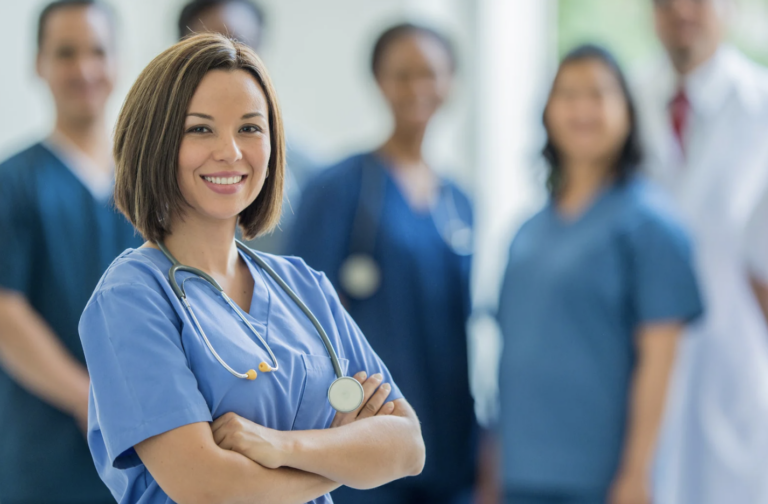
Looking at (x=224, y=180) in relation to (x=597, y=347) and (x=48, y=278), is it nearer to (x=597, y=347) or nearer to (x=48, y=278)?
(x=48, y=278)

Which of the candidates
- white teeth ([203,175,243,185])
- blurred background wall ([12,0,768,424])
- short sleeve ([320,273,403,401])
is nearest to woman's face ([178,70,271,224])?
white teeth ([203,175,243,185])

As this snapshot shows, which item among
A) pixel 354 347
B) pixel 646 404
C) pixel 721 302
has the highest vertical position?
pixel 354 347

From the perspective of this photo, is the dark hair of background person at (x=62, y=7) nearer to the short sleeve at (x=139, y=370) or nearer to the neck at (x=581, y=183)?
the short sleeve at (x=139, y=370)

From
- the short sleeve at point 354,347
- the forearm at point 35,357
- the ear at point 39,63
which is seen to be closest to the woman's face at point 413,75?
the ear at point 39,63

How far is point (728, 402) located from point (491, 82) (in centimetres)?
A: 129

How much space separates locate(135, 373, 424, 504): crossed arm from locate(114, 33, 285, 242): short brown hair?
134 millimetres

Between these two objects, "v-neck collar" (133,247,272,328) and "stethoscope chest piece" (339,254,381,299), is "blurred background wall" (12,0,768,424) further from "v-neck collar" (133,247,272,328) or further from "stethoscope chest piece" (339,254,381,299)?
"v-neck collar" (133,247,272,328)

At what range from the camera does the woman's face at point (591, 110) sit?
153 centimetres

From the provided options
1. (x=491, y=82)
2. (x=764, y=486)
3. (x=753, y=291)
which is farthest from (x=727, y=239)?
(x=491, y=82)

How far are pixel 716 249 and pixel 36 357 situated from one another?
1.19 m

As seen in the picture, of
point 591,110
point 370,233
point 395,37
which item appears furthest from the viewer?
point 395,37

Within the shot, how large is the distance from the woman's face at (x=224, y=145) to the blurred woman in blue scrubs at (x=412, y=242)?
1.12 ft

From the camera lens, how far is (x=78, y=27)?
2.85 ft

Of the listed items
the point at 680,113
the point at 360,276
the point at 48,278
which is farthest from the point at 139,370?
the point at 680,113
